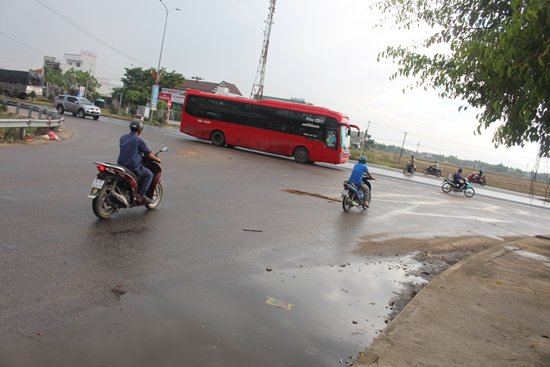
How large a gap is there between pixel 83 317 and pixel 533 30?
608cm

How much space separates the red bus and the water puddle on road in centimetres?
1957

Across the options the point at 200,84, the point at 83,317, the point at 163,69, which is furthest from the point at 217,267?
the point at 200,84

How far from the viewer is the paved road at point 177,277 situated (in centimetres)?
334

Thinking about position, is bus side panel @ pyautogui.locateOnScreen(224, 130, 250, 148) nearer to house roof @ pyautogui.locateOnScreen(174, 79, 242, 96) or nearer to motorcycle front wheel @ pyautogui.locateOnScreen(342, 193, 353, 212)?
motorcycle front wheel @ pyautogui.locateOnScreen(342, 193, 353, 212)

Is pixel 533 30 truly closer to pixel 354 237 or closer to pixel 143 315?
pixel 354 237

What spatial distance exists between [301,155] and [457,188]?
920 cm

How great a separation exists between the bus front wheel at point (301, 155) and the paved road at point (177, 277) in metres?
14.4

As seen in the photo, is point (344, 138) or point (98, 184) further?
point (344, 138)

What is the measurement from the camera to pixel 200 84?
85250 millimetres

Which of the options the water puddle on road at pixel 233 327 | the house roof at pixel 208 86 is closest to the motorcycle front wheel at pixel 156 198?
the water puddle on road at pixel 233 327

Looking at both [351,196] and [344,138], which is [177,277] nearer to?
[351,196]

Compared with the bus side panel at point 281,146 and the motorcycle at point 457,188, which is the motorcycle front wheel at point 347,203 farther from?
the bus side panel at point 281,146

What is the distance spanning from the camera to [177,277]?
4844mm

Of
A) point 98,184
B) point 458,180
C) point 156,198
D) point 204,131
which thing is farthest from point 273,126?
point 98,184
